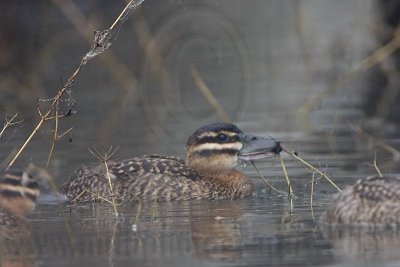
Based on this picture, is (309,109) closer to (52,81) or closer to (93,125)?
(93,125)

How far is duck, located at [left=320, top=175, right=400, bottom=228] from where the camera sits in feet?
37.4

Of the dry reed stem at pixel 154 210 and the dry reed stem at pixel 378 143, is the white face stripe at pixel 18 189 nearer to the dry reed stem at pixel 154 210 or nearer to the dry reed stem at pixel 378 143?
the dry reed stem at pixel 154 210

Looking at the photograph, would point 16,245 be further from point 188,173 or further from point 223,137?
point 223,137

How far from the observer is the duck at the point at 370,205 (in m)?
11.4

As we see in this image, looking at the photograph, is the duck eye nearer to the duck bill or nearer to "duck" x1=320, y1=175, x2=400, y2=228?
the duck bill

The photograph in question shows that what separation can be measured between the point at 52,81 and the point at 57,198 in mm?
9267

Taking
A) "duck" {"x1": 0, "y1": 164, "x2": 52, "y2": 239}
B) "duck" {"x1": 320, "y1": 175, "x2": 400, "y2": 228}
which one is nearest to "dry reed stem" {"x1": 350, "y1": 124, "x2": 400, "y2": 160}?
"duck" {"x1": 320, "y1": 175, "x2": 400, "y2": 228}

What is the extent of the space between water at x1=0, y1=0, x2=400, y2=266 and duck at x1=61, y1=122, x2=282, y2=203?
0.33 meters

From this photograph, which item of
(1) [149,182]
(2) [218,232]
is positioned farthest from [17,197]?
(1) [149,182]

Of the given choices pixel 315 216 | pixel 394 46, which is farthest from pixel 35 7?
pixel 315 216

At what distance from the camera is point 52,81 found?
73.9ft

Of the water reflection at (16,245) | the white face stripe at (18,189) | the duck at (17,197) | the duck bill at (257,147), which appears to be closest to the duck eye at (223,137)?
the duck bill at (257,147)

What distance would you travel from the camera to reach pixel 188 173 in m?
14.9

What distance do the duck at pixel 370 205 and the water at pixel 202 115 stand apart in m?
0.18
